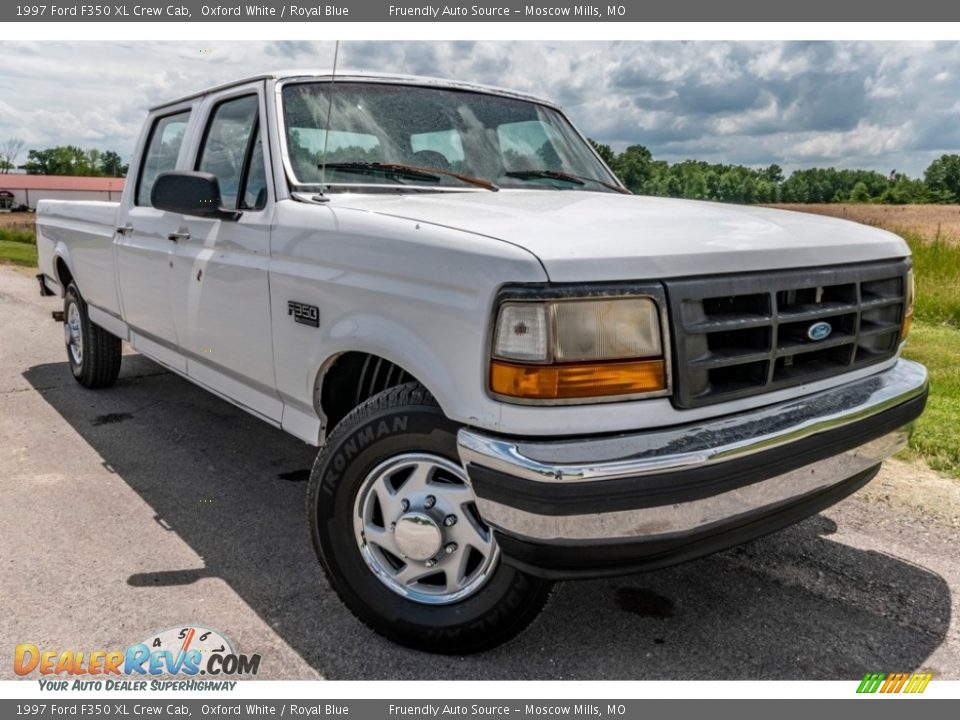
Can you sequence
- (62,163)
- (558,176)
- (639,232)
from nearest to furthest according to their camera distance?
(639,232)
(558,176)
(62,163)

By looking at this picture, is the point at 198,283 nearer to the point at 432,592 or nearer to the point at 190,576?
the point at 190,576

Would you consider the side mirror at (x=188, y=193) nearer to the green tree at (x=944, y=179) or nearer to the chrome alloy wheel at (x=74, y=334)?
the chrome alloy wheel at (x=74, y=334)

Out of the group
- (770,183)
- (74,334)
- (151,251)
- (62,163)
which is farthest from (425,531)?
(62,163)

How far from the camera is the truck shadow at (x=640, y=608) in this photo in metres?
2.63

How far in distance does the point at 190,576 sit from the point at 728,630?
6.90 feet

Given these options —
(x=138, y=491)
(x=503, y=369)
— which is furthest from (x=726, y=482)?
(x=138, y=491)

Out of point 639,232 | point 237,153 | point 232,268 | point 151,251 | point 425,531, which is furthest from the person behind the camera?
point 151,251

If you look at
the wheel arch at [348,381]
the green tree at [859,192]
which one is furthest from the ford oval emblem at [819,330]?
the green tree at [859,192]

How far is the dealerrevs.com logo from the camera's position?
2553 mm

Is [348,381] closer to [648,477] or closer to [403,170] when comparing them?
[403,170]

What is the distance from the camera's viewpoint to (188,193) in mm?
3338

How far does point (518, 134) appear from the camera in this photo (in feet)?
13.1

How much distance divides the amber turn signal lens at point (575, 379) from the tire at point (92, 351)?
15.0 feet

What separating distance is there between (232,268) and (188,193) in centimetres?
37
